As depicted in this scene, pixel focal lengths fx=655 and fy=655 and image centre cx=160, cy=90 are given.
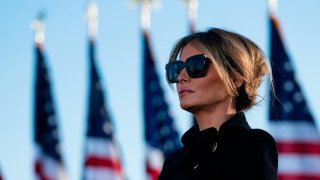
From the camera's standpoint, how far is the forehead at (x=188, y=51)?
9.62 feet

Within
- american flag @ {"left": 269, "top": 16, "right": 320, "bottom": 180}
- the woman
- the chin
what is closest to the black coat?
the woman

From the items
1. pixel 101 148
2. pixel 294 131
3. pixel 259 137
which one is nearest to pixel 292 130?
pixel 294 131

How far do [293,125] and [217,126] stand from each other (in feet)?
35.9

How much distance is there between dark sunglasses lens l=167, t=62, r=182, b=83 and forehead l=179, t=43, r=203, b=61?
0.14ft

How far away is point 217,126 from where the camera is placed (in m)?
2.85

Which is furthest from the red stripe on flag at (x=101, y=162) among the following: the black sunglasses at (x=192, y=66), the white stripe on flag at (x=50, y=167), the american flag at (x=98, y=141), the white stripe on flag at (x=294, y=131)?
the black sunglasses at (x=192, y=66)

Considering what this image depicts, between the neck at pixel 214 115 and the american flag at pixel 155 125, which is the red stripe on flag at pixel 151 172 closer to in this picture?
the american flag at pixel 155 125

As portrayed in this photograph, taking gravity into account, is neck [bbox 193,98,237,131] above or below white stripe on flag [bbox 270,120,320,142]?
above

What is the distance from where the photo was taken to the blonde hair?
2.82 m

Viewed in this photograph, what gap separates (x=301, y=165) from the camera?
1295 centimetres

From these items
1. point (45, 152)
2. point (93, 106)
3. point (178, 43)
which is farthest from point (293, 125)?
point (178, 43)

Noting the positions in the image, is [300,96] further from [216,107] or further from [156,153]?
[216,107]

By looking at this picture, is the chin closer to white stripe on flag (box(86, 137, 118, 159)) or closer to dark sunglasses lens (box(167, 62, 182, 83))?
dark sunglasses lens (box(167, 62, 182, 83))

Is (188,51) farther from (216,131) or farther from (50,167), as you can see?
(50,167)
